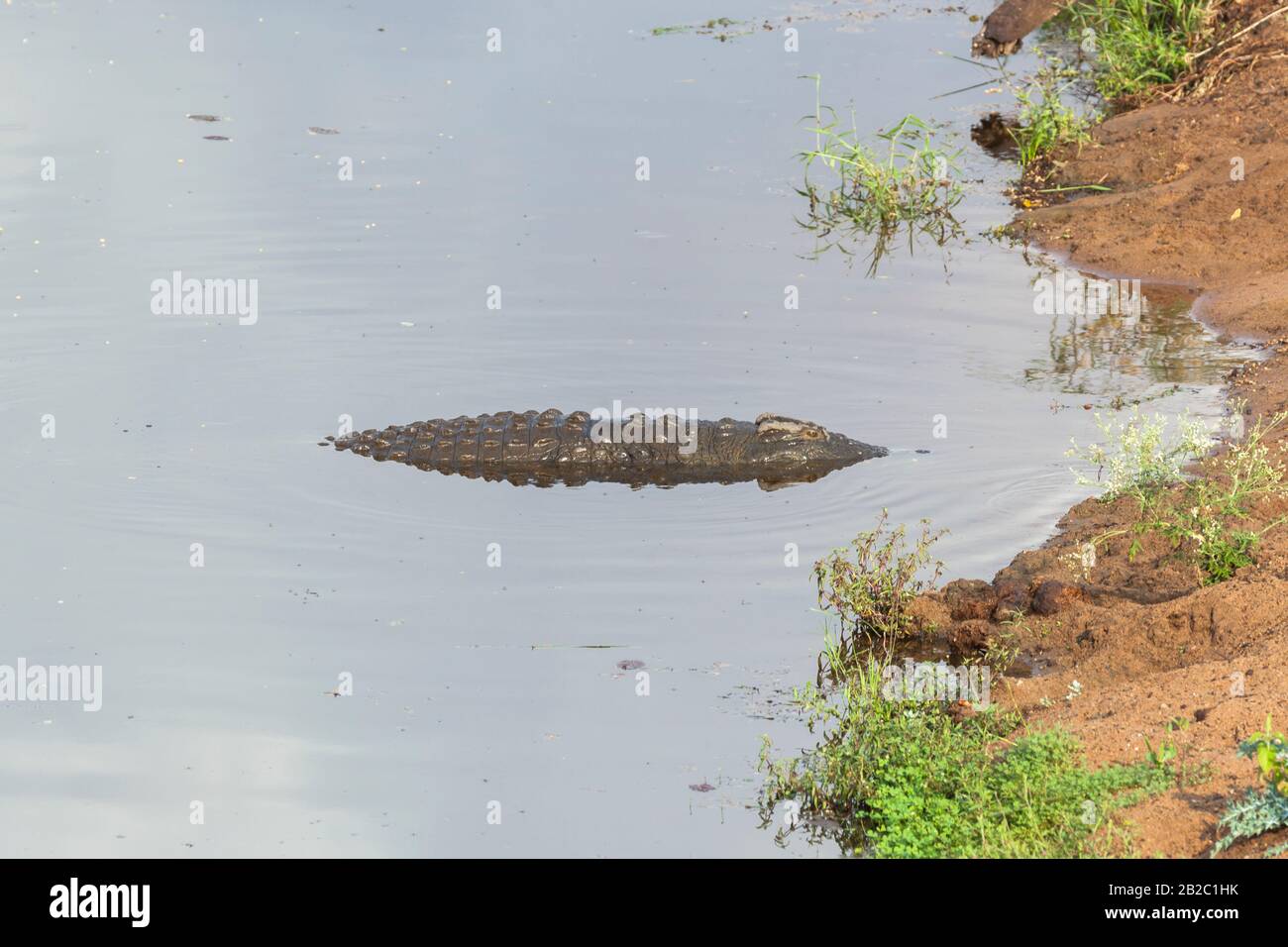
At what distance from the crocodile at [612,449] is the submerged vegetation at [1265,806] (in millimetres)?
5666

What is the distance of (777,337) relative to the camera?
13.9 metres

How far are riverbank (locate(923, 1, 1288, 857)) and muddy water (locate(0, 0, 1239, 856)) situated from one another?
1.98ft

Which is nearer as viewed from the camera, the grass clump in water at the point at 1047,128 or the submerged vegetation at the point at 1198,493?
the submerged vegetation at the point at 1198,493

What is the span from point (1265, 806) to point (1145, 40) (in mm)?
14534

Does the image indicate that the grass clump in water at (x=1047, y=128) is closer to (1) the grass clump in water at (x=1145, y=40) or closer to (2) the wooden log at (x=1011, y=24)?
(1) the grass clump in water at (x=1145, y=40)

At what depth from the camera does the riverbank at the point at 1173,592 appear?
7082 millimetres

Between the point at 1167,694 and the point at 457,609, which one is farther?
the point at 457,609

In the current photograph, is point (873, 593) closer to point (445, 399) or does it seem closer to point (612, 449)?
point (612, 449)

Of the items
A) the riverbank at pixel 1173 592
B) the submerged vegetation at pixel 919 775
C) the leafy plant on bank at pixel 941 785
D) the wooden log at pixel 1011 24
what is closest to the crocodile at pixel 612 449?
the riverbank at pixel 1173 592

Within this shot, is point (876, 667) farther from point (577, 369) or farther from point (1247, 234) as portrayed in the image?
point (1247, 234)

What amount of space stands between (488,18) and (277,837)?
1768cm

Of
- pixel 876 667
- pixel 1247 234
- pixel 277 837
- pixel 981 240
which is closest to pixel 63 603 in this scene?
pixel 277 837

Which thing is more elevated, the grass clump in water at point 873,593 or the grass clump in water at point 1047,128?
the grass clump in water at point 1047,128
